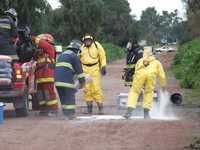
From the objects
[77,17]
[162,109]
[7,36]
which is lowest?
[162,109]

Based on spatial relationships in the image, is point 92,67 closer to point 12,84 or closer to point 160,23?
point 12,84

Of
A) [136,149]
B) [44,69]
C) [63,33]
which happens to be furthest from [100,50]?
[63,33]

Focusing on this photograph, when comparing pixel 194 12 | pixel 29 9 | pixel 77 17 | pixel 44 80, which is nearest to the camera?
pixel 44 80

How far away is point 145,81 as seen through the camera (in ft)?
50.5

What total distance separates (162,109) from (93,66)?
2.06 m

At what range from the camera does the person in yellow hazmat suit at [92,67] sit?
56.3 ft

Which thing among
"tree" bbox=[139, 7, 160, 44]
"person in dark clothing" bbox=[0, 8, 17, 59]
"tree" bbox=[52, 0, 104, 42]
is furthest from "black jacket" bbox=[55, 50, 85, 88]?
"tree" bbox=[139, 7, 160, 44]

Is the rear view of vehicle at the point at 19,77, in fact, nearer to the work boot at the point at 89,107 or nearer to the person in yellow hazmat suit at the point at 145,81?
the work boot at the point at 89,107

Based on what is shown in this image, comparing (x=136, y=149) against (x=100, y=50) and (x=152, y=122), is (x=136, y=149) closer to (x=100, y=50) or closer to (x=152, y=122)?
(x=152, y=122)

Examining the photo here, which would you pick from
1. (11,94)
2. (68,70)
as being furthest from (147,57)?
(11,94)

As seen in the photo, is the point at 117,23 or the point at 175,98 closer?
the point at 175,98

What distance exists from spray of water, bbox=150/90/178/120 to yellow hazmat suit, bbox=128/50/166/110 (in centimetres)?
113

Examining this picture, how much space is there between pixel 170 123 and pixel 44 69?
12.1 ft

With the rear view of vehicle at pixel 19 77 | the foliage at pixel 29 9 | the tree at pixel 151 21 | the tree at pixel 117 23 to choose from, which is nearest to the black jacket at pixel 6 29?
the rear view of vehicle at pixel 19 77
